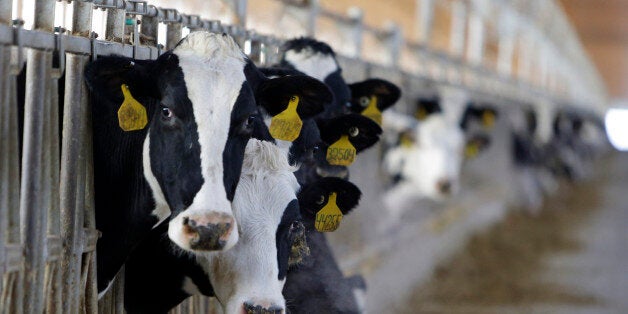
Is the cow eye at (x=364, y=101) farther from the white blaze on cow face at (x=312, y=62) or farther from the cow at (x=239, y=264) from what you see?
the cow at (x=239, y=264)

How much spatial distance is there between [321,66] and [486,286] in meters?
5.16

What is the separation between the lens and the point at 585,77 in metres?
42.1

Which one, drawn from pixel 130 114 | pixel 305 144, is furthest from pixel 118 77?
pixel 305 144

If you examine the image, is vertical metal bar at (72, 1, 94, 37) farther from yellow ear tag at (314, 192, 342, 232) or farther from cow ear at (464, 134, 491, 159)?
cow ear at (464, 134, 491, 159)

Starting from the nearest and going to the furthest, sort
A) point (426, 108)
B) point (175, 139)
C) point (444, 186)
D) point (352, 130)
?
point (175, 139) → point (352, 130) → point (444, 186) → point (426, 108)

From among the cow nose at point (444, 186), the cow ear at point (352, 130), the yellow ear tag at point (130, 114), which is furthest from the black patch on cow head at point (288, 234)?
the cow nose at point (444, 186)

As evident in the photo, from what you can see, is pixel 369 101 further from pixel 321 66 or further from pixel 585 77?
pixel 585 77

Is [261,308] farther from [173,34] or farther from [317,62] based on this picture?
[317,62]

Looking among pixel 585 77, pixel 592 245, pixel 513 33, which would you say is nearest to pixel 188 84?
pixel 592 245

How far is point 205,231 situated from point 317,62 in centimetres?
247

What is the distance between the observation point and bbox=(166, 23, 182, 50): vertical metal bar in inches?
165

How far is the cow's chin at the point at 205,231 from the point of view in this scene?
3.04 meters

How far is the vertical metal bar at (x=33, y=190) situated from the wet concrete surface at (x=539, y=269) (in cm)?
576

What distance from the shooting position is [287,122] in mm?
3754
